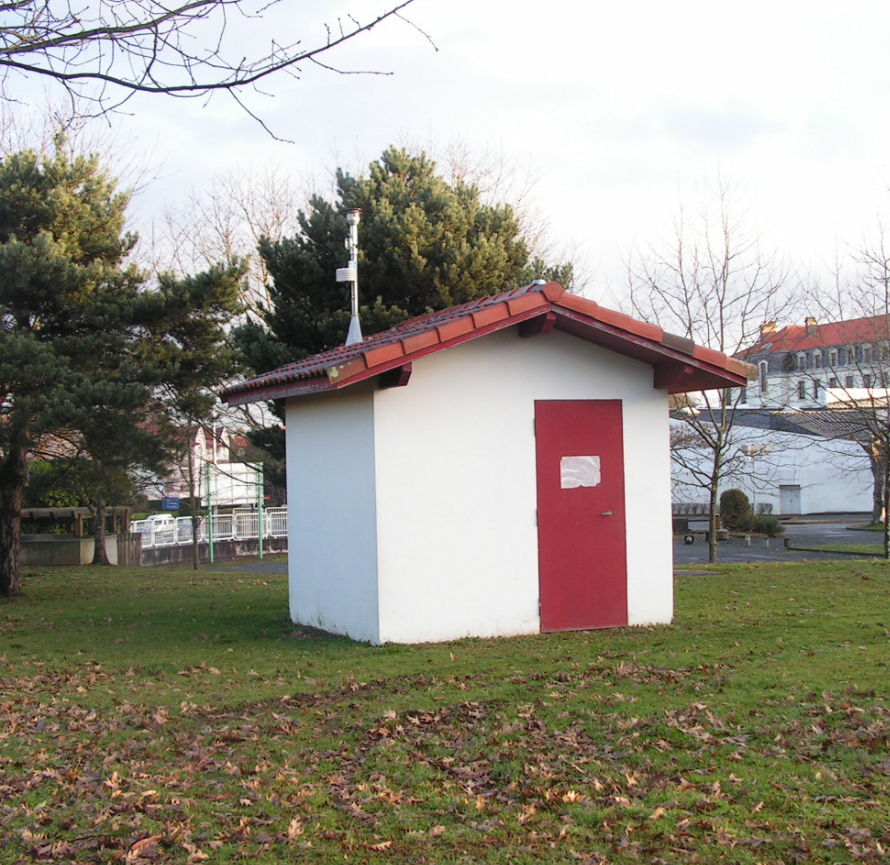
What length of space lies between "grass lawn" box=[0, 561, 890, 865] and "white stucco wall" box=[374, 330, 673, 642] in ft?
1.61

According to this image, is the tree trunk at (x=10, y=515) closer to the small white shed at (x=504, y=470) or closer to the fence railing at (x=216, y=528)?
the small white shed at (x=504, y=470)

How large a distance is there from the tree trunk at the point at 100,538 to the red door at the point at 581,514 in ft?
57.5

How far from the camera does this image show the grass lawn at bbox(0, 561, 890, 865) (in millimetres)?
4844

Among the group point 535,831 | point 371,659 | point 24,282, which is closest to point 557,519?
point 371,659

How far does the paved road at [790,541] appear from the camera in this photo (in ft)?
96.1

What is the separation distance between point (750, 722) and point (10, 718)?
5448 millimetres

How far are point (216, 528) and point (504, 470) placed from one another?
23521mm

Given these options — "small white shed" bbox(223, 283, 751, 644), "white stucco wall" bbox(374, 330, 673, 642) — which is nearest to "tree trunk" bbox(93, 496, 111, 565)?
"small white shed" bbox(223, 283, 751, 644)

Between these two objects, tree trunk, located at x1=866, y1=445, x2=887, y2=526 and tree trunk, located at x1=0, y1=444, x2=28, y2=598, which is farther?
tree trunk, located at x1=866, y1=445, x2=887, y2=526

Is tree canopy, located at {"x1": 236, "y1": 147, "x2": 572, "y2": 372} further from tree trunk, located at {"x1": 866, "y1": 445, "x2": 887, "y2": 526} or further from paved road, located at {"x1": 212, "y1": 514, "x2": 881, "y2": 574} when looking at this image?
tree trunk, located at {"x1": 866, "y1": 445, "x2": 887, "y2": 526}

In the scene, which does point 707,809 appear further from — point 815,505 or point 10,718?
point 815,505

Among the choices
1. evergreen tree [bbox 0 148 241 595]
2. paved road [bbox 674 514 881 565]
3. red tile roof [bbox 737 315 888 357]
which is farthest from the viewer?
paved road [bbox 674 514 881 565]

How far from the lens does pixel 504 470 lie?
10875mm

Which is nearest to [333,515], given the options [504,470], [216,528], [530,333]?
[504,470]
